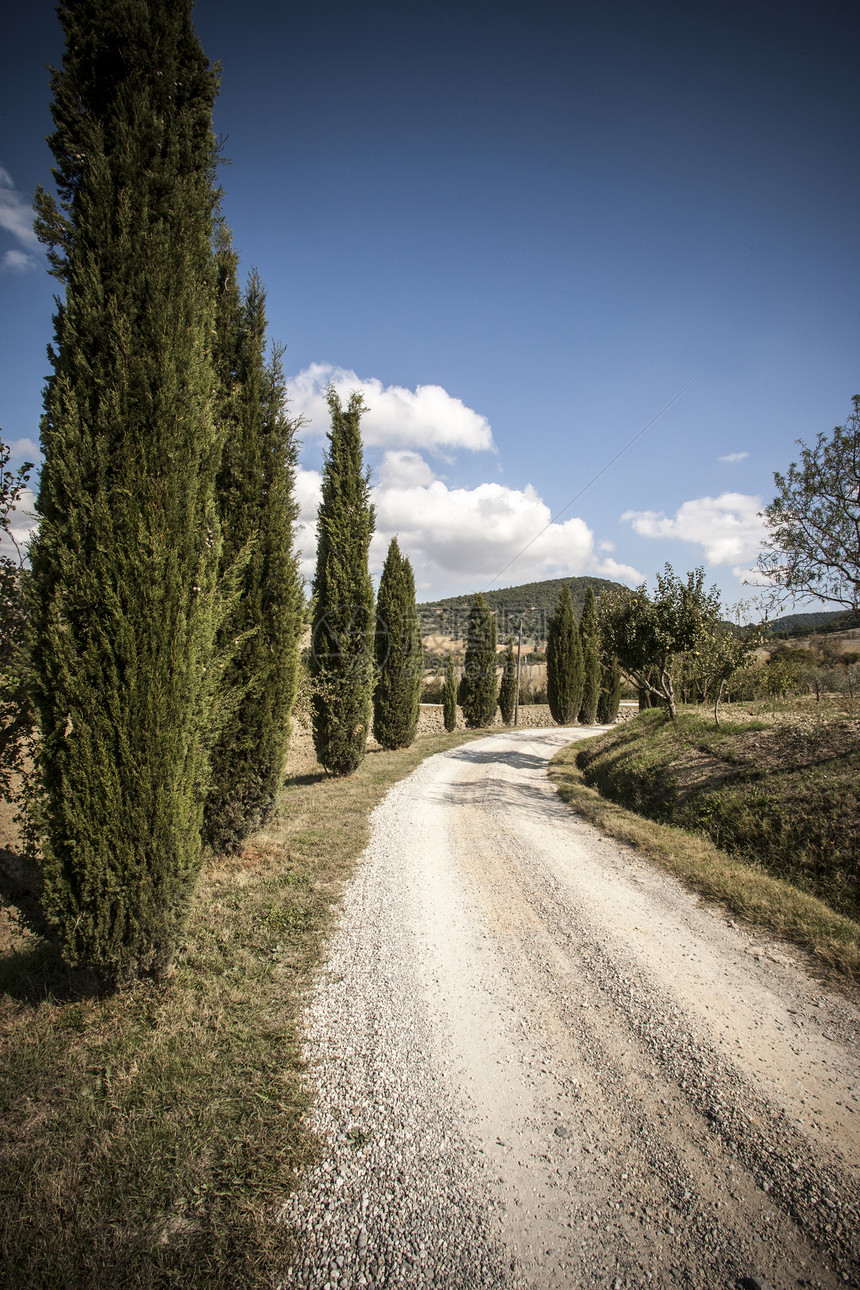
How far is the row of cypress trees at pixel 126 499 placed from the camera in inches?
134

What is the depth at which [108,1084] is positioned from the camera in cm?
284

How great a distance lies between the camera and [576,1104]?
2838 mm

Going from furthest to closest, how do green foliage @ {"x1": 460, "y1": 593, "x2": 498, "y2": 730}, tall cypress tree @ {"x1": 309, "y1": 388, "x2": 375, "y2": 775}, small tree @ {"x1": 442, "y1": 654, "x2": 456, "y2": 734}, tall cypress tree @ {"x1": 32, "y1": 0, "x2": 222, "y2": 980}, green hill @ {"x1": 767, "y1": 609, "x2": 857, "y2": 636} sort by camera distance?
green foliage @ {"x1": 460, "y1": 593, "x2": 498, "y2": 730} → small tree @ {"x1": 442, "y1": 654, "x2": 456, "y2": 734} → tall cypress tree @ {"x1": 309, "y1": 388, "x2": 375, "y2": 775} → green hill @ {"x1": 767, "y1": 609, "x2": 857, "y2": 636} → tall cypress tree @ {"x1": 32, "y1": 0, "x2": 222, "y2": 980}

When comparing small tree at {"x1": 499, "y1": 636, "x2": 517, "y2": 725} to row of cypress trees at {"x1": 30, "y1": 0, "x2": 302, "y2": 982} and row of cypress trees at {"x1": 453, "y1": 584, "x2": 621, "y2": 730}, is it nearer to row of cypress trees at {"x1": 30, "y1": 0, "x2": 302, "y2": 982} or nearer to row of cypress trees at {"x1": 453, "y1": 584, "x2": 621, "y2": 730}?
row of cypress trees at {"x1": 453, "y1": 584, "x2": 621, "y2": 730}

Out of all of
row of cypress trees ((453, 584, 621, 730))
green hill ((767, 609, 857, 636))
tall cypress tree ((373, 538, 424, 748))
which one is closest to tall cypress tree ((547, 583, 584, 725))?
row of cypress trees ((453, 584, 621, 730))

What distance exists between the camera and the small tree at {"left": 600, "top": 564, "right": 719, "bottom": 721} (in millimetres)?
12594

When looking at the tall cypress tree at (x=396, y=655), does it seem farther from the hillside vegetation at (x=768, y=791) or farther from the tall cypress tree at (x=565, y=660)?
the tall cypress tree at (x=565, y=660)

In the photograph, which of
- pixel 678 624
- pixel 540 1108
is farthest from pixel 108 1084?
pixel 678 624

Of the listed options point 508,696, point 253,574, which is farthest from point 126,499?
point 508,696

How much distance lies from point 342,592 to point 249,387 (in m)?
5.51

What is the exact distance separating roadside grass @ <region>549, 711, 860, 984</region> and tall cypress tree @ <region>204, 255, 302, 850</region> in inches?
214

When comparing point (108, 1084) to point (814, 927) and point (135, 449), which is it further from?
point (814, 927)

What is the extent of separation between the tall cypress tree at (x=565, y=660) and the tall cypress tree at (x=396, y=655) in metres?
13.6

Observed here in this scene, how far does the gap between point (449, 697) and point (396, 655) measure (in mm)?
10010
